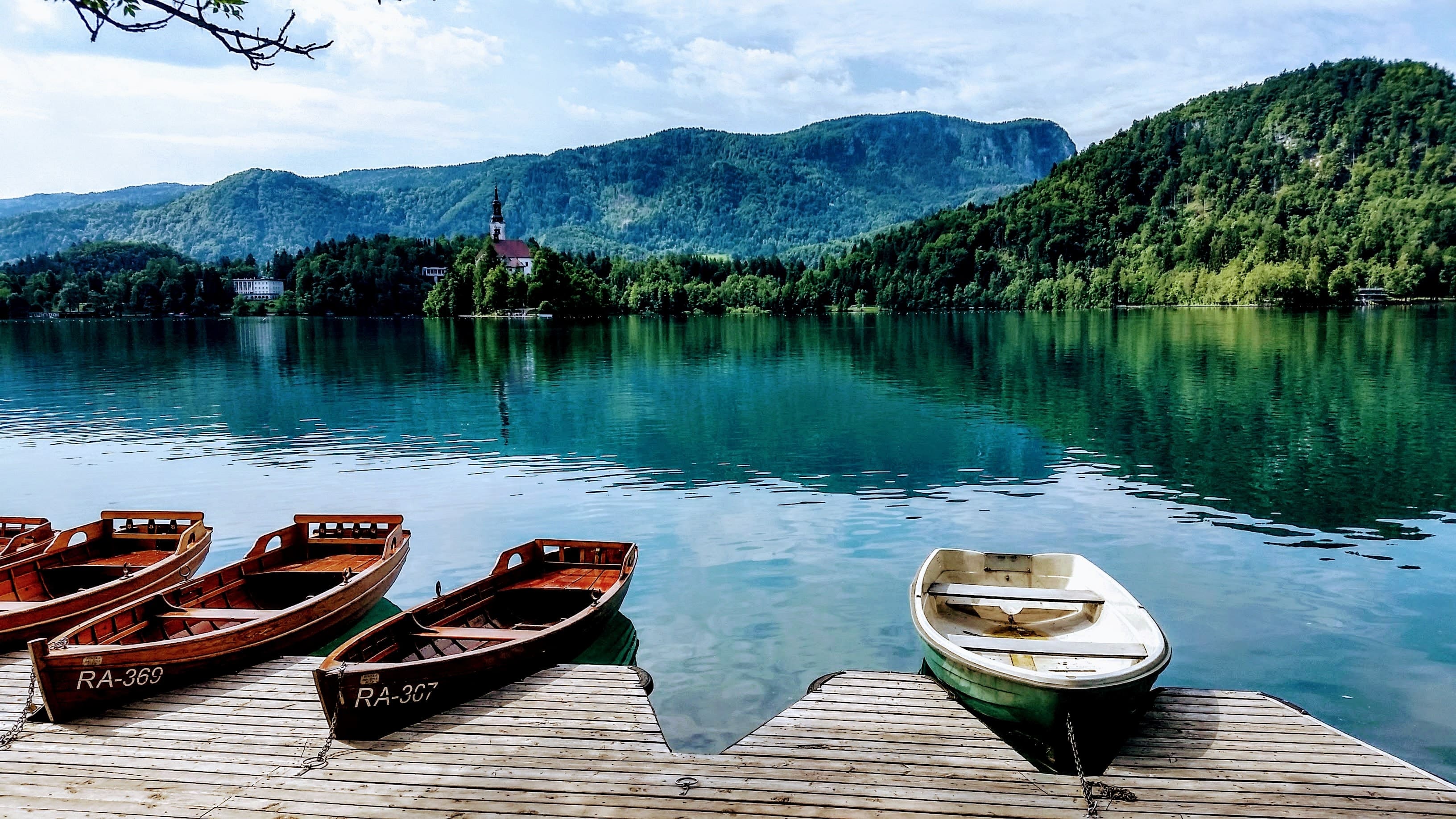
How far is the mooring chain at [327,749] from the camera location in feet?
36.4

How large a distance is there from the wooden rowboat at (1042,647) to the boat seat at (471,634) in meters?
6.41

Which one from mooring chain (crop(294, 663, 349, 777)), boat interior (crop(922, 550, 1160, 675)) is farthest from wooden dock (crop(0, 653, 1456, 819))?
boat interior (crop(922, 550, 1160, 675))

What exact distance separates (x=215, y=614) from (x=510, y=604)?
4.92 meters

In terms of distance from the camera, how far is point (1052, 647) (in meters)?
13.3

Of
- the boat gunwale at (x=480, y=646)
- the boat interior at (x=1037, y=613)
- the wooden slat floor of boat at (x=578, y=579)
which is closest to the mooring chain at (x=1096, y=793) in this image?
the boat interior at (x=1037, y=613)

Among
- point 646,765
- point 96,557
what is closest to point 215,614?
point 96,557

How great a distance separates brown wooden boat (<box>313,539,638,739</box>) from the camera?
1190cm

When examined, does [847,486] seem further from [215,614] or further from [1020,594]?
[215,614]

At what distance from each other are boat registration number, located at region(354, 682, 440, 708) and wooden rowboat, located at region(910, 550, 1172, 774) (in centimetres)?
735

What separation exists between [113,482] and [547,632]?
2752 cm

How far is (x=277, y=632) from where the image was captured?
14953 millimetres

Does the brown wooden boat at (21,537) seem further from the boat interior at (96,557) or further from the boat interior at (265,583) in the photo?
the boat interior at (265,583)

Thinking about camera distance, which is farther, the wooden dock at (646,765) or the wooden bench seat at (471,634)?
the wooden bench seat at (471,634)

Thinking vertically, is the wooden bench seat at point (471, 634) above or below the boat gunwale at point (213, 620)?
below
